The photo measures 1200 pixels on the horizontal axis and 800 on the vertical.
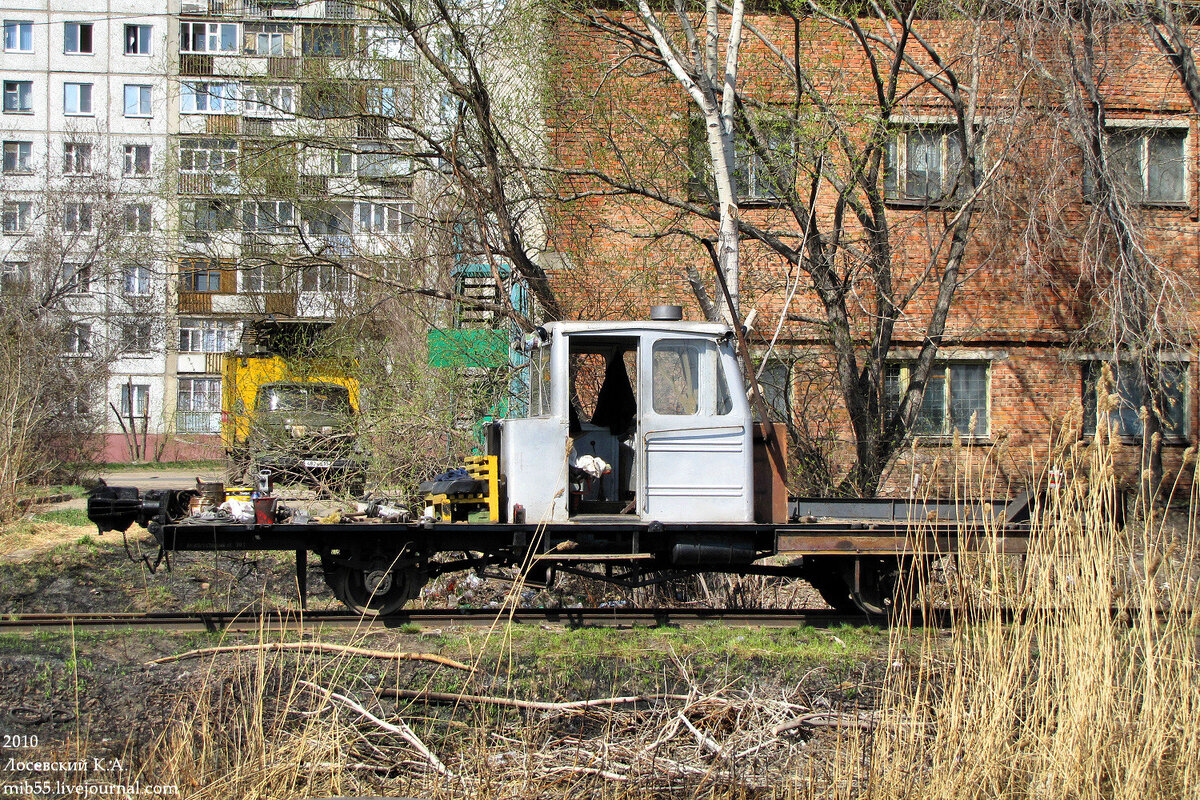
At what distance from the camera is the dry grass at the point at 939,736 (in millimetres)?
4156

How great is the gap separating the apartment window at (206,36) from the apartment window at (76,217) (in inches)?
393

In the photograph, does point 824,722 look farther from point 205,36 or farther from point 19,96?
point 19,96

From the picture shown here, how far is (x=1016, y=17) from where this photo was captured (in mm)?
10898

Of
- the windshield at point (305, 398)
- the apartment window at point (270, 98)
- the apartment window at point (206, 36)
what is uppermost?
the apartment window at point (206, 36)

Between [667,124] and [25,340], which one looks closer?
[667,124]

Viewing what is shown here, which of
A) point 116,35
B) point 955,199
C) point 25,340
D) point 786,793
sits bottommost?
point 786,793

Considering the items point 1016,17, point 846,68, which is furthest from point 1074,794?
point 846,68

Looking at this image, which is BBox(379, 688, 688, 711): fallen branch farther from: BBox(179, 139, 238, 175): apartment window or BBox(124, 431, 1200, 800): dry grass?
BBox(179, 139, 238, 175): apartment window

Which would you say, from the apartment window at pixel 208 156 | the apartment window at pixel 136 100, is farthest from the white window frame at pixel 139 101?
the apartment window at pixel 208 156

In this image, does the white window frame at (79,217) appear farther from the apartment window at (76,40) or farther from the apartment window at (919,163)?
the apartment window at (919,163)

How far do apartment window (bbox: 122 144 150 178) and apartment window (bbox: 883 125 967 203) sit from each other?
3048cm

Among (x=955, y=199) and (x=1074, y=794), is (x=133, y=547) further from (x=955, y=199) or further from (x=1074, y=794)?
(x=955, y=199)

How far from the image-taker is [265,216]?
12992 millimetres

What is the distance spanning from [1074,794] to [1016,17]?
31.9ft
